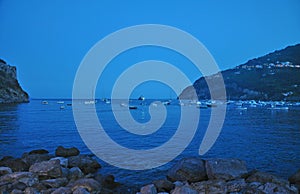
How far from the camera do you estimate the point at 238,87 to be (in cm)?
17575

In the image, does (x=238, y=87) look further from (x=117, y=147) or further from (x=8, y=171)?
(x=8, y=171)

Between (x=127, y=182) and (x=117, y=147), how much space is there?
9.41 metres

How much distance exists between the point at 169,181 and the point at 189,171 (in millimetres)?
1386

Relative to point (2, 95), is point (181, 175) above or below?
below

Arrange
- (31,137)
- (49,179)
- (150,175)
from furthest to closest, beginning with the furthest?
(31,137)
(150,175)
(49,179)

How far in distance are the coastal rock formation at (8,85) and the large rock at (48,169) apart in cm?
10693

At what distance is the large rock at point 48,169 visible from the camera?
11797 millimetres

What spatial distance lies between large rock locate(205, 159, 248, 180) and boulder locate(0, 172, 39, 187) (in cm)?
771

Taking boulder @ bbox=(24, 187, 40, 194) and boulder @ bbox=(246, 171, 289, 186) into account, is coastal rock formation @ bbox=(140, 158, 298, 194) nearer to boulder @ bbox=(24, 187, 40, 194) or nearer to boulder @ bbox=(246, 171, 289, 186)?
boulder @ bbox=(246, 171, 289, 186)

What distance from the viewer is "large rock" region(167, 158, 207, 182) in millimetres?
12165

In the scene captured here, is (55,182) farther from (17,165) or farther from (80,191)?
(17,165)

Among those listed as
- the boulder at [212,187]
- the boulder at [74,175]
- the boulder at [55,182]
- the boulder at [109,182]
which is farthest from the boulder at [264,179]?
the boulder at [55,182]

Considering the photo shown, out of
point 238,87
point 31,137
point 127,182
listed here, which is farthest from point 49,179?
point 238,87

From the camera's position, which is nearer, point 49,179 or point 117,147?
point 49,179
